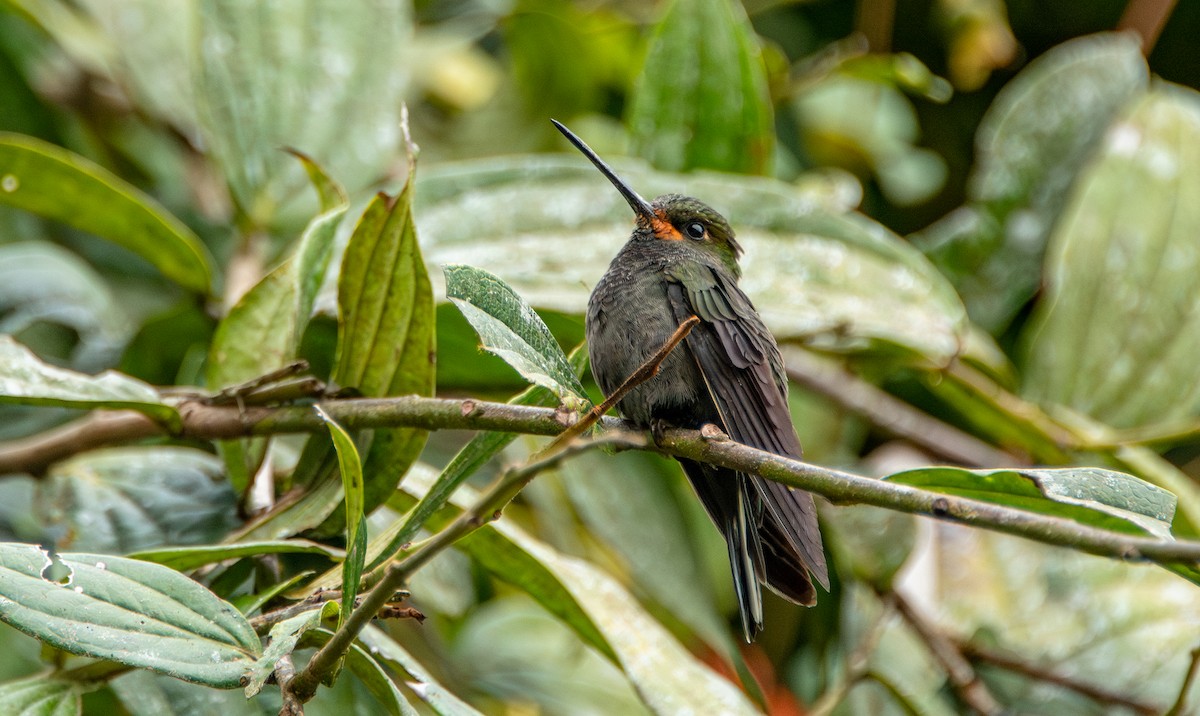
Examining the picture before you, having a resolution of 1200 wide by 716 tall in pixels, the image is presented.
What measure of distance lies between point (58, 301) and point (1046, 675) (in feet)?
7.22

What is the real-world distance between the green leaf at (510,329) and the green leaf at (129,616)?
398 mm

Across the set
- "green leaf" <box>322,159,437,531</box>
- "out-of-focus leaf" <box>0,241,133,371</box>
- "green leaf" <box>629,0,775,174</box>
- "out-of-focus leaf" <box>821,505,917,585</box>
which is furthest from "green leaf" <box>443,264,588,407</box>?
"green leaf" <box>629,0,775,174</box>

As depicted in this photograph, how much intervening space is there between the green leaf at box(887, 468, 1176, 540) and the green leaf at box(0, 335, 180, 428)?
990 mm

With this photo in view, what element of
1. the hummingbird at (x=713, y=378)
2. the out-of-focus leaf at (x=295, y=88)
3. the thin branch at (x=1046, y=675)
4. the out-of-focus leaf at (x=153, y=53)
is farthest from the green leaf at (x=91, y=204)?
the thin branch at (x=1046, y=675)

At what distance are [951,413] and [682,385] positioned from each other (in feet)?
4.84

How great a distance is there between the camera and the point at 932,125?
12.2 ft

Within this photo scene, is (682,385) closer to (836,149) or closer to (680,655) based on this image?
(680,655)

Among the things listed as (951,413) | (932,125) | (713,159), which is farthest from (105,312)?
(932,125)

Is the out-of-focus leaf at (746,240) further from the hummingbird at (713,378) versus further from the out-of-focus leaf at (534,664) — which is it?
the out-of-focus leaf at (534,664)

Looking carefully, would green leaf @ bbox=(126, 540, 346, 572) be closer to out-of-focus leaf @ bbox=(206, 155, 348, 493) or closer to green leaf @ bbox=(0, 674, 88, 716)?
green leaf @ bbox=(0, 674, 88, 716)

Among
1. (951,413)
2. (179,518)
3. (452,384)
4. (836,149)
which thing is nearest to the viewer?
(179,518)

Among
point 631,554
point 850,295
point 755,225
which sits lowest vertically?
point 631,554

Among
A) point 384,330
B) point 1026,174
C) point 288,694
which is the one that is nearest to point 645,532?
point 384,330

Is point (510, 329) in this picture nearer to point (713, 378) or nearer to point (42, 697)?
point (713, 378)
